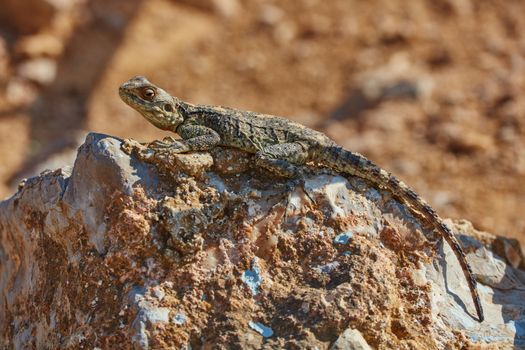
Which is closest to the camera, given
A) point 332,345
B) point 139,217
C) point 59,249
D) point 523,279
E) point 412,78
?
point 332,345

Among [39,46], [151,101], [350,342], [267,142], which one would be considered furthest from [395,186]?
[39,46]

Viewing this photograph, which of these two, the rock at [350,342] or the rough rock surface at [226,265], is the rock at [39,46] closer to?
the rough rock surface at [226,265]

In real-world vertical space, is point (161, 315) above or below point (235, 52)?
below

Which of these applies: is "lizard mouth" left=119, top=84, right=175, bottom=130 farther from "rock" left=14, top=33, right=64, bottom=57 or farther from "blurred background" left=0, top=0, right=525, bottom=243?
"rock" left=14, top=33, right=64, bottom=57

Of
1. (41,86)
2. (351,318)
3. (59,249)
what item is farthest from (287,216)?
(41,86)

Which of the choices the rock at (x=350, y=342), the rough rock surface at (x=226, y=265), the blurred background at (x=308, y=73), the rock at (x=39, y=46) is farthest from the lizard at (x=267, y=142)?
the rock at (x=39, y=46)

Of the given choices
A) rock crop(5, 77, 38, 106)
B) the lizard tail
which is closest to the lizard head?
the lizard tail

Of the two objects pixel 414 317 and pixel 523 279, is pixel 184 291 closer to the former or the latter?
pixel 414 317
